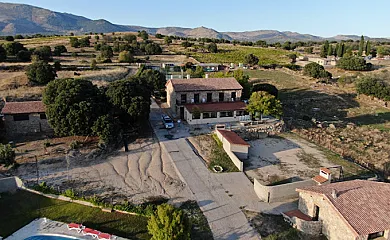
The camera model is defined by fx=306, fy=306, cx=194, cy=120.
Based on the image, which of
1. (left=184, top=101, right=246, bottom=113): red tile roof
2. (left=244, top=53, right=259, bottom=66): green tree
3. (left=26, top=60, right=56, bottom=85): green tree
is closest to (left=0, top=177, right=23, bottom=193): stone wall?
(left=184, top=101, right=246, bottom=113): red tile roof

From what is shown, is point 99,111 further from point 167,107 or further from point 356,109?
point 356,109

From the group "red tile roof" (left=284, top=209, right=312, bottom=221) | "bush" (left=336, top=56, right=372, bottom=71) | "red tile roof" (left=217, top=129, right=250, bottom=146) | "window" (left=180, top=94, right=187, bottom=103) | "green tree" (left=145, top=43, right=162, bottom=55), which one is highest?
"green tree" (left=145, top=43, right=162, bottom=55)

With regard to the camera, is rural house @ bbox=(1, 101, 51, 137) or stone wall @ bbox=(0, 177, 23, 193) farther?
rural house @ bbox=(1, 101, 51, 137)

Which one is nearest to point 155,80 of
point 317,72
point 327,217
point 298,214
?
point 298,214

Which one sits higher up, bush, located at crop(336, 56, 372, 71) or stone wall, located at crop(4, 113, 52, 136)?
bush, located at crop(336, 56, 372, 71)

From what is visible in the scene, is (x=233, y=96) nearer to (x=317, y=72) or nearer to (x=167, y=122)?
(x=167, y=122)

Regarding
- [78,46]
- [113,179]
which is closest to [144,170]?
[113,179]

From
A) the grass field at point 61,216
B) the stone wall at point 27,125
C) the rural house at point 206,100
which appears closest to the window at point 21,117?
the stone wall at point 27,125

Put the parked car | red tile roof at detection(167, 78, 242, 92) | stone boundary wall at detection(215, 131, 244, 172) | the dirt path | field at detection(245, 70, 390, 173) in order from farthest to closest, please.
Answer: red tile roof at detection(167, 78, 242, 92), the parked car, field at detection(245, 70, 390, 173), stone boundary wall at detection(215, 131, 244, 172), the dirt path

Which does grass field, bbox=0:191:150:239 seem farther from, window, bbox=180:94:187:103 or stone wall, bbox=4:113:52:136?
window, bbox=180:94:187:103
